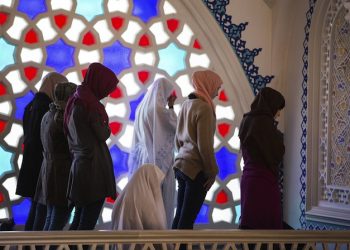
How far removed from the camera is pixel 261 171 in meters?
4.46

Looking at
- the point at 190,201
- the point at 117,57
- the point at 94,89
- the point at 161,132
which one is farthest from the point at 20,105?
the point at 190,201

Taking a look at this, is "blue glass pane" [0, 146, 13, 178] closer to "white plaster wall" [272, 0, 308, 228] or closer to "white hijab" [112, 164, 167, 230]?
"white hijab" [112, 164, 167, 230]

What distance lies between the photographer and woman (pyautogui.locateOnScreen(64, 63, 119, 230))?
4.29 metres

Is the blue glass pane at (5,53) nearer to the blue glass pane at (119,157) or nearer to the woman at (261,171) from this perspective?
the blue glass pane at (119,157)

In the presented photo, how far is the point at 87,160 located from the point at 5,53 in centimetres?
252

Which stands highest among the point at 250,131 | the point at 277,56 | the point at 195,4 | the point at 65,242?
the point at 195,4

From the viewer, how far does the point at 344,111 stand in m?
5.86

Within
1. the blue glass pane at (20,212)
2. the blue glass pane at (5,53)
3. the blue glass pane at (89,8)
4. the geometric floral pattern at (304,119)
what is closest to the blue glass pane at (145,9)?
Result: the blue glass pane at (89,8)

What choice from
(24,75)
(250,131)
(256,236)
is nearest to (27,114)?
(24,75)

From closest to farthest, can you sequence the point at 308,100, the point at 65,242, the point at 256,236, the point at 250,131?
the point at 65,242 < the point at 256,236 < the point at 250,131 < the point at 308,100

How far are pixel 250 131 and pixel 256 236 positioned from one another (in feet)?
2.75

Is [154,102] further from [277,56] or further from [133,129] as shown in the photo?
[277,56]

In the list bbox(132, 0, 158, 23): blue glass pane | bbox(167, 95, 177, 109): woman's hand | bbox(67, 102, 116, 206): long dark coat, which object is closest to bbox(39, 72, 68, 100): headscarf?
bbox(167, 95, 177, 109): woman's hand

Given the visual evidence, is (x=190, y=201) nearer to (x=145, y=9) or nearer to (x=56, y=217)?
(x=56, y=217)
